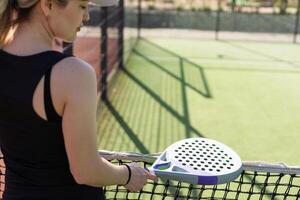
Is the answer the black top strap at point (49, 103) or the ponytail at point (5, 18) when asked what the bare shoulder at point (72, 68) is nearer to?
the black top strap at point (49, 103)

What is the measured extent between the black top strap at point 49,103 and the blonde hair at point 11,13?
216 millimetres

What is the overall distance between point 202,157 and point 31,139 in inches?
27.0

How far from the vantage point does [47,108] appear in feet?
4.15

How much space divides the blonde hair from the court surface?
12.0 feet

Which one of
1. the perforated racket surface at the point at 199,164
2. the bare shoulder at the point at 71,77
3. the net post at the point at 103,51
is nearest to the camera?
the bare shoulder at the point at 71,77

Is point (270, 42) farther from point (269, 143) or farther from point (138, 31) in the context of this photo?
point (269, 143)

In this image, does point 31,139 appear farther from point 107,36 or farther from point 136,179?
point 107,36

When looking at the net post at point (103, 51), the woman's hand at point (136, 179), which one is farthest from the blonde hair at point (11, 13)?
the net post at point (103, 51)

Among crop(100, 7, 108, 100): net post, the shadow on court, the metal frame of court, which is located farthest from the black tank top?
crop(100, 7, 108, 100): net post

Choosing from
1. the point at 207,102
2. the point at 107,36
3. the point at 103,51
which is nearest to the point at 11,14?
the point at 103,51

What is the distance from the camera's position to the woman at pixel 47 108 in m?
1.25

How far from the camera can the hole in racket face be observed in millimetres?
1736

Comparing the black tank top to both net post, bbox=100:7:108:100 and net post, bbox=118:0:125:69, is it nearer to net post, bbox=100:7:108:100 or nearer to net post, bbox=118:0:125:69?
net post, bbox=100:7:108:100

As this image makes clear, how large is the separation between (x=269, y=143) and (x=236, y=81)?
3189 millimetres
